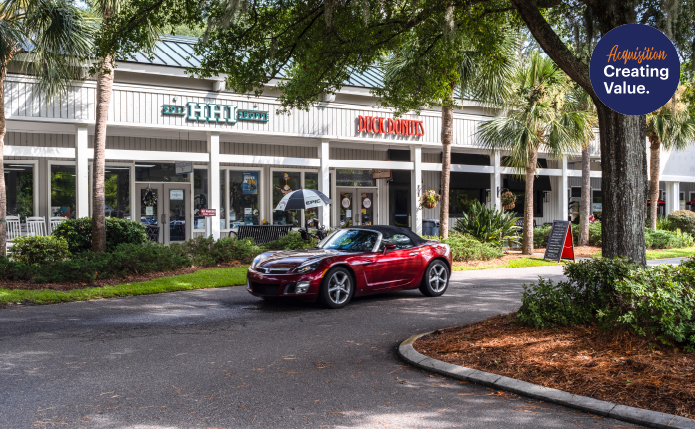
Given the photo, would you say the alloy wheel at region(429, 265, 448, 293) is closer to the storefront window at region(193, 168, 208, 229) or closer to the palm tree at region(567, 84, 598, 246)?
the storefront window at region(193, 168, 208, 229)

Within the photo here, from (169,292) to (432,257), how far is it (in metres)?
5.14

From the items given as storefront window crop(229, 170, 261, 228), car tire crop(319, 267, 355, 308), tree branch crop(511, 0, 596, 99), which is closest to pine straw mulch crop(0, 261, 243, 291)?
car tire crop(319, 267, 355, 308)

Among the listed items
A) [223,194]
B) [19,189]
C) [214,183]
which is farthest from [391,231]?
[19,189]

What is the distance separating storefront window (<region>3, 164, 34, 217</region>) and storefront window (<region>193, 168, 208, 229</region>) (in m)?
5.26

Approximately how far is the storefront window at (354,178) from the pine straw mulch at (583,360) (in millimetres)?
18408

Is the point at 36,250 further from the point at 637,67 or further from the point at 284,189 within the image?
the point at 637,67

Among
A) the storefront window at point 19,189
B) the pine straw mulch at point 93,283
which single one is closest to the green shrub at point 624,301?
the pine straw mulch at point 93,283

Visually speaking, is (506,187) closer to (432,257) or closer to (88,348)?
(432,257)

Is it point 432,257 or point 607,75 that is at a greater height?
point 607,75

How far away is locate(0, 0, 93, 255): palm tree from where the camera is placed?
38.5 ft

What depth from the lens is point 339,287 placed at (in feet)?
31.9

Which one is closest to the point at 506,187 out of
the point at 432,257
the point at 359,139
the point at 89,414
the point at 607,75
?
the point at 359,139

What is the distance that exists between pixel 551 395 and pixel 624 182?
2910 mm

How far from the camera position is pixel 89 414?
4602 mm
